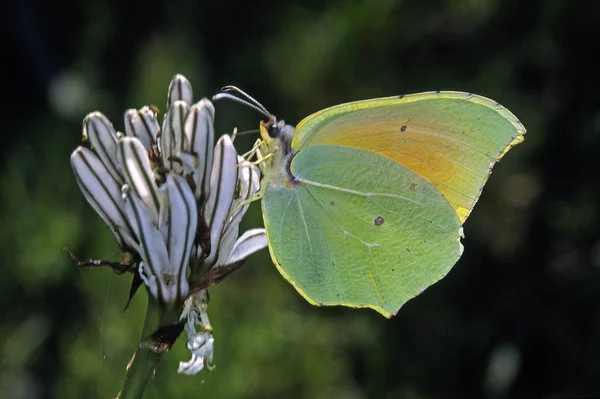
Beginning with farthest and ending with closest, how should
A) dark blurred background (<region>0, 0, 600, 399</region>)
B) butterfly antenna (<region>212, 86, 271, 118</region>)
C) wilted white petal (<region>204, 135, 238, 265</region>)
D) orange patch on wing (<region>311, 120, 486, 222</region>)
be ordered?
dark blurred background (<region>0, 0, 600, 399</region>)
orange patch on wing (<region>311, 120, 486, 222</region>)
butterfly antenna (<region>212, 86, 271, 118</region>)
wilted white petal (<region>204, 135, 238, 265</region>)

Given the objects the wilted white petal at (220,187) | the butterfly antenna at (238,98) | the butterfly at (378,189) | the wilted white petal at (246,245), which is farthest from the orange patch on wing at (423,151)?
the wilted white petal at (220,187)

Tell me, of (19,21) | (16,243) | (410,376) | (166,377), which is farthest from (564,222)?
(19,21)

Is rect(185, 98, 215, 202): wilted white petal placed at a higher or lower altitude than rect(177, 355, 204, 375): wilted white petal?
higher

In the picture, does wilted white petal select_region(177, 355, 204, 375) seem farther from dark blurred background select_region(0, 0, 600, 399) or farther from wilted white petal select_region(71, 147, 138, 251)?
dark blurred background select_region(0, 0, 600, 399)

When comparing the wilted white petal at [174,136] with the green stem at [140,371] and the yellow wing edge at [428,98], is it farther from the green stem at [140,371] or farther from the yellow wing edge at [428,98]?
the yellow wing edge at [428,98]

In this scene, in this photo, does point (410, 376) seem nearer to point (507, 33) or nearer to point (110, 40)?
point (507, 33)

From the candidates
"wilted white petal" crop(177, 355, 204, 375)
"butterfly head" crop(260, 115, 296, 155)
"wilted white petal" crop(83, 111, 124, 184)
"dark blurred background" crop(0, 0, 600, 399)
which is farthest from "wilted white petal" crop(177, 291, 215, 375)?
"dark blurred background" crop(0, 0, 600, 399)

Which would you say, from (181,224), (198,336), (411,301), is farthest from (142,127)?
(411,301)
